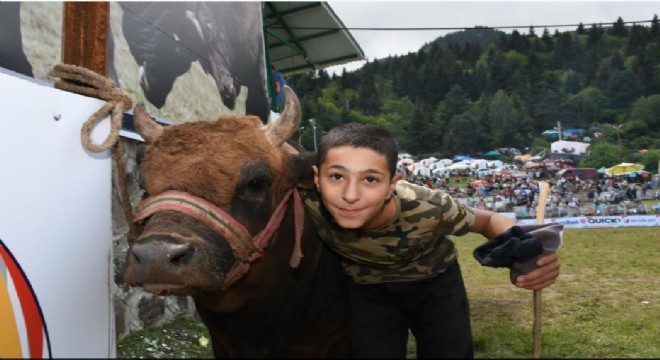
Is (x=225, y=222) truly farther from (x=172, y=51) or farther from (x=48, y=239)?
(x=172, y=51)

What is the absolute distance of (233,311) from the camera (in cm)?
259

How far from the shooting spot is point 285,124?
2609 mm

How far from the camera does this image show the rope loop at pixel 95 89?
261cm

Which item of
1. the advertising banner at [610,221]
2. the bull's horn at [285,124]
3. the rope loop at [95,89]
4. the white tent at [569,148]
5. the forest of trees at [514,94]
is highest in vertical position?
the forest of trees at [514,94]

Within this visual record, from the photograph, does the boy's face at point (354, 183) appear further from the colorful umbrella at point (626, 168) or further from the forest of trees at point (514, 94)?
the colorful umbrella at point (626, 168)

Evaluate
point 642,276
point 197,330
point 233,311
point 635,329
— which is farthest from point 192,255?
point 642,276

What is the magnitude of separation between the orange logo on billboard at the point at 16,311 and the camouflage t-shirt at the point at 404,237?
51.2 inches

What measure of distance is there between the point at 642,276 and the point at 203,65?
21.9 ft

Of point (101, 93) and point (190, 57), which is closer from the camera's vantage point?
point (101, 93)

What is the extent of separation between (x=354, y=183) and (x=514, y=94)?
64.6 metres

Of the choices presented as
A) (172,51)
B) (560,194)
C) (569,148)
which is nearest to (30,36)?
(172,51)

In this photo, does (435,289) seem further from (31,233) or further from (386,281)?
(31,233)

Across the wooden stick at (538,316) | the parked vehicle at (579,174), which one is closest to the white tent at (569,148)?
the parked vehicle at (579,174)

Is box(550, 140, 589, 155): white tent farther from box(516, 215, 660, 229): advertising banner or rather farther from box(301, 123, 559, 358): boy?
box(301, 123, 559, 358): boy
